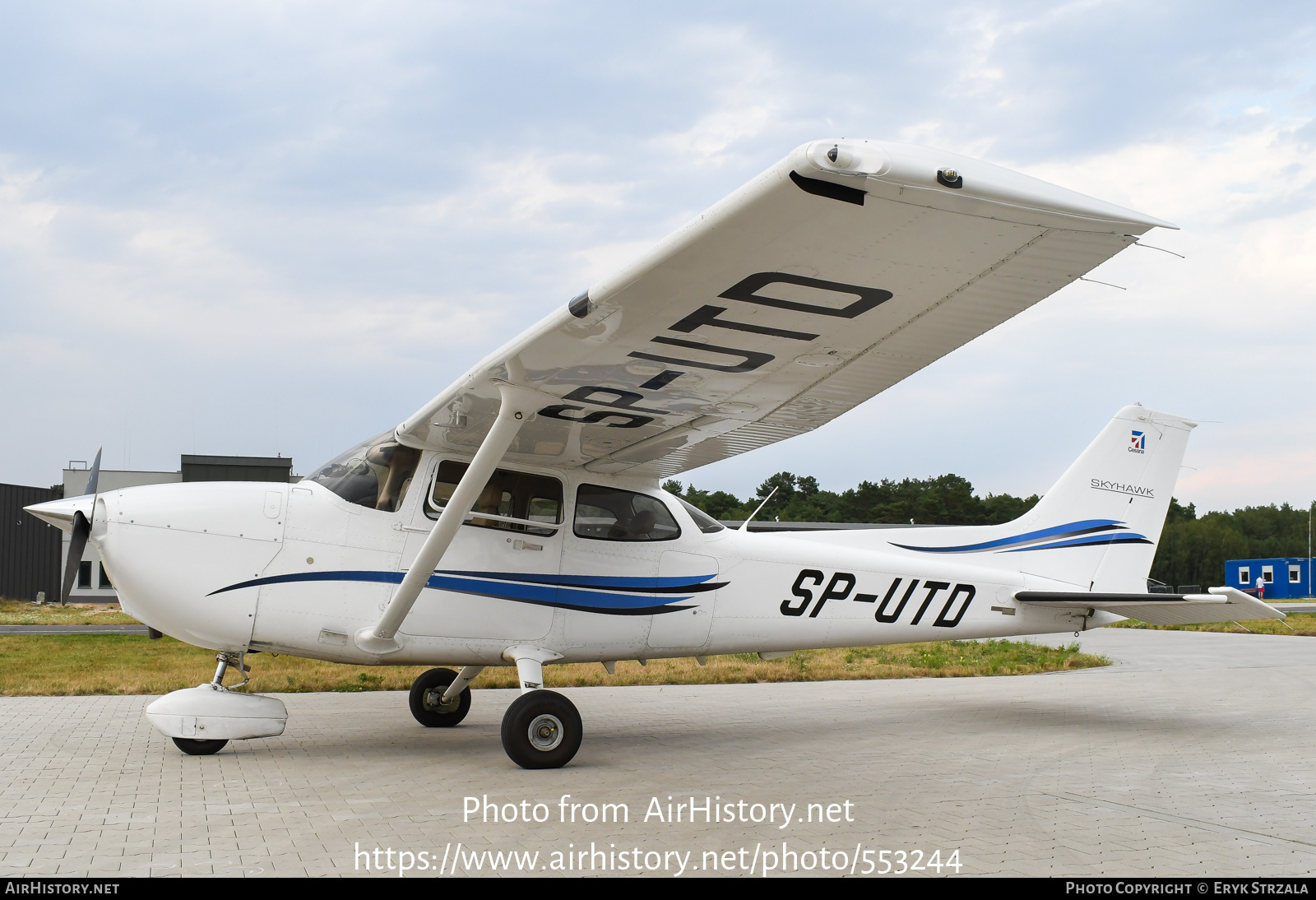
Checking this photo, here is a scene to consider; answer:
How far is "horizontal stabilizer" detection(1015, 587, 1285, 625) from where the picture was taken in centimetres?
761

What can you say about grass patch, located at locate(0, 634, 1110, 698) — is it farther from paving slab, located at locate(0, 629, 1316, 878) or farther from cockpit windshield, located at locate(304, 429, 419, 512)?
cockpit windshield, located at locate(304, 429, 419, 512)

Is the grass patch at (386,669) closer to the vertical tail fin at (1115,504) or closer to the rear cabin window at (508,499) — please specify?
the vertical tail fin at (1115,504)

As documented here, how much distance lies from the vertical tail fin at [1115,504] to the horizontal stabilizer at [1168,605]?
55 centimetres

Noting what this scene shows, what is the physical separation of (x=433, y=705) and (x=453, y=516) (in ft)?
9.81

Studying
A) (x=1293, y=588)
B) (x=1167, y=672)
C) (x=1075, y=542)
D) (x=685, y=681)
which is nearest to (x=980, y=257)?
(x=1075, y=542)

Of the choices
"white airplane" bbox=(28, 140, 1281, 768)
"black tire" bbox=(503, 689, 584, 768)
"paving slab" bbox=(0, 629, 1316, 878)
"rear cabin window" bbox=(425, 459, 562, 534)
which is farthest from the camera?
"rear cabin window" bbox=(425, 459, 562, 534)

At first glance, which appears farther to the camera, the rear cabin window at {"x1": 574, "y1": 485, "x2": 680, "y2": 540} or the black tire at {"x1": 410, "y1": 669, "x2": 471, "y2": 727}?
the black tire at {"x1": 410, "y1": 669, "x2": 471, "y2": 727}

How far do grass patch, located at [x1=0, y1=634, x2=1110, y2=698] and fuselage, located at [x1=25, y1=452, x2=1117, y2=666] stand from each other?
3.28 meters

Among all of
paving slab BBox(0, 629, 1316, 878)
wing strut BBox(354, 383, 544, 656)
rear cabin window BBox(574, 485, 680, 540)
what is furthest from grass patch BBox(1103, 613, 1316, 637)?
wing strut BBox(354, 383, 544, 656)

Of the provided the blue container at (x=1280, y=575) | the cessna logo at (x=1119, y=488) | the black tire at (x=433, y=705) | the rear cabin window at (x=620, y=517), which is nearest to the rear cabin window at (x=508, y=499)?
the rear cabin window at (x=620, y=517)

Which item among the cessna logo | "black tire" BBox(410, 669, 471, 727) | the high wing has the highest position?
the high wing

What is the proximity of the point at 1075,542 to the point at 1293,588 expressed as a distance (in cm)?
5590
